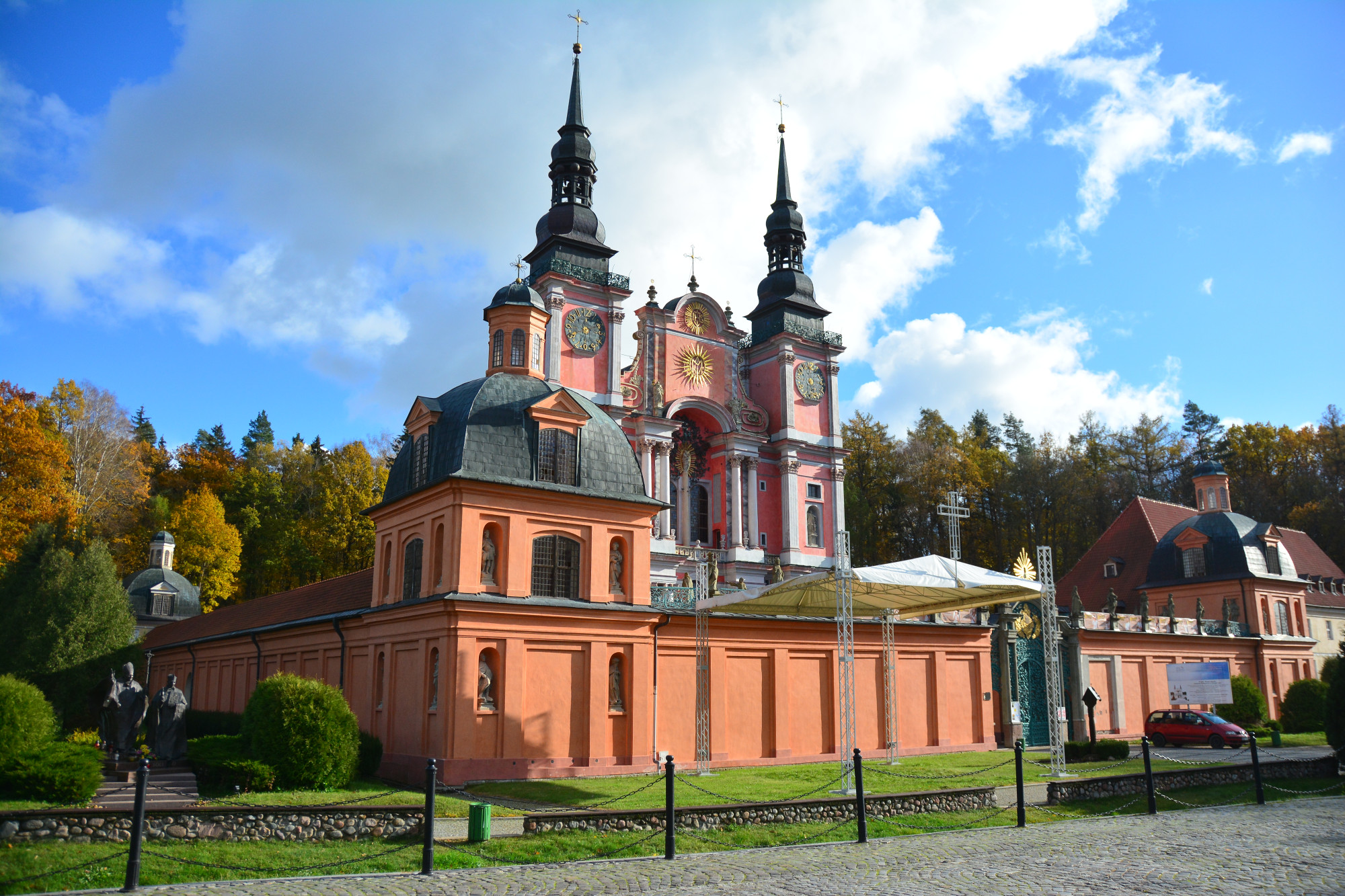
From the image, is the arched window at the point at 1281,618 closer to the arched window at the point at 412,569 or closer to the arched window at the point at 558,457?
the arched window at the point at 558,457

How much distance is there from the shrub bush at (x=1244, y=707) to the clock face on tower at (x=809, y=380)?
2445 cm

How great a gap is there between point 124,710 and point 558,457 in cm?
1067

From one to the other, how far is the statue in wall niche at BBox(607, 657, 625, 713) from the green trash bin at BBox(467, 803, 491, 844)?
840 cm

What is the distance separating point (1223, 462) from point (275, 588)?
64.0 meters

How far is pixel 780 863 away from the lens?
1219cm

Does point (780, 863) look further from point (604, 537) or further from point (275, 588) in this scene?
point (275, 588)

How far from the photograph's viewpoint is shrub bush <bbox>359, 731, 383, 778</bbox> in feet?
64.0

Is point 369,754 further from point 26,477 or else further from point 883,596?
point 26,477

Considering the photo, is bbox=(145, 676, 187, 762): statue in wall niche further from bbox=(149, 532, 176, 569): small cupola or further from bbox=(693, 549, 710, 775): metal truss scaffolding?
bbox=(149, 532, 176, 569): small cupola

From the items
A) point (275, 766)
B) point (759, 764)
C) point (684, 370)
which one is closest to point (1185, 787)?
point (759, 764)

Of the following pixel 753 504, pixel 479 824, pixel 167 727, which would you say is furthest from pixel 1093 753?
pixel 753 504

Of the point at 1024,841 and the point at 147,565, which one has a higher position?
the point at 147,565

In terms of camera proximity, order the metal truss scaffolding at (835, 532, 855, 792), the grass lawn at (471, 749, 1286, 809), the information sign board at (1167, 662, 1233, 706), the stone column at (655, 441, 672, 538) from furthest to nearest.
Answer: the stone column at (655, 441, 672, 538) → the information sign board at (1167, 662, 1233, 706) → the metal truss scaffolding at (835, 532, 855, 792) → the grass lawn at (471, 749, 1286, 809)

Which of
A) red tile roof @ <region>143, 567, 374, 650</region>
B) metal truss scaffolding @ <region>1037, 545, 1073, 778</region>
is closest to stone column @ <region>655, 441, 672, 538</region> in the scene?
red tile roof @ <region>143, 567, 374, 650</region>
